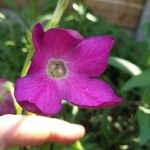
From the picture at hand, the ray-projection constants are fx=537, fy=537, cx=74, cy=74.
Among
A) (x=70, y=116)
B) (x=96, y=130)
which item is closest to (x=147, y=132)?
(x=70, y=116)

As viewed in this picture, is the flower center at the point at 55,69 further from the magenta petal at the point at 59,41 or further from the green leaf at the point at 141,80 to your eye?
the green leaf at the point at 141,80

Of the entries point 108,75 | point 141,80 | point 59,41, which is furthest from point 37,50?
point 108,75

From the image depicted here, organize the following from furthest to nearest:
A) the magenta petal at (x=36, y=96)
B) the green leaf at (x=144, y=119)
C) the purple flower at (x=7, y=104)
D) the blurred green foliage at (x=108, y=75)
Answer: the blurred green foliage at (x=108, y=75)
the green leaf at (x=144, y=119)
the purple flower at (x=7, y=104)
the magenta petal at (x=36, y=96)

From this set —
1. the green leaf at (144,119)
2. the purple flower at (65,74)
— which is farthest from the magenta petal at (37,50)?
the green leaf at (144,119)

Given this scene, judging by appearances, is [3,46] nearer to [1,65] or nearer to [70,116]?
[1,65]

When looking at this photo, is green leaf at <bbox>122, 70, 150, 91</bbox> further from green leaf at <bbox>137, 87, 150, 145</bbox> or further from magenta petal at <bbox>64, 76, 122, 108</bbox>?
magenta petal at <bbox>64, 76, 122, 108</bbox>

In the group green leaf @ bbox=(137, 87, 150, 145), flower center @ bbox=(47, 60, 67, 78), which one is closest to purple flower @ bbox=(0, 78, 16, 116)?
flower center @ bbox=(47, 60, 67, 78)

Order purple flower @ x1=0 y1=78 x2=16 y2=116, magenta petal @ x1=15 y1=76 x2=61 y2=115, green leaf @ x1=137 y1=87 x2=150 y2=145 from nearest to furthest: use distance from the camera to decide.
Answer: magenta petal @ x1=15 y1=76 x2=61 y2=115 → purple flower @ x1=0 y1=78 x2=16 y2=116 → green leaf @ x1=137 y1=87 x2=150 y2=145
